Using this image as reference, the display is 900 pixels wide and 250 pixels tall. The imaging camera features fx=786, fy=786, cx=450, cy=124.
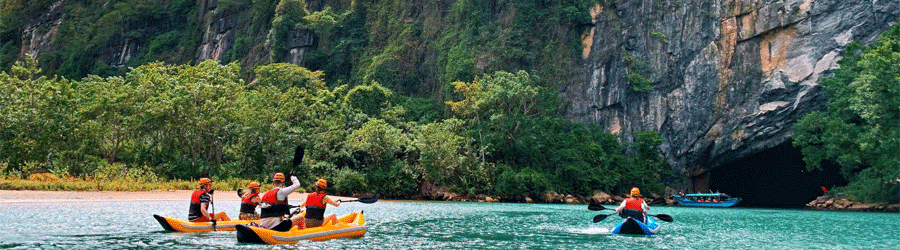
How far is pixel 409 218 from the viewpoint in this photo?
2569 centimetres

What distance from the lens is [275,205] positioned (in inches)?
641

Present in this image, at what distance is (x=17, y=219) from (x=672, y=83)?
134 ft

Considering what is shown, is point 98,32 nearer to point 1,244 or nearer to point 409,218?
point 409,218


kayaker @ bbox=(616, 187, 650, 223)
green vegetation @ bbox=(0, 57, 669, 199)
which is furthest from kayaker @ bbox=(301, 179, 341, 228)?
green vegetation @ bbox=(0, 57, 669, 199)

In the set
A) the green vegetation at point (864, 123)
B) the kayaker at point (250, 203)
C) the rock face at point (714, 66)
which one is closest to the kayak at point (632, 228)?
the kayaker at point (250, 203)

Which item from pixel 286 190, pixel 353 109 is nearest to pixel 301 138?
pixel 353 109

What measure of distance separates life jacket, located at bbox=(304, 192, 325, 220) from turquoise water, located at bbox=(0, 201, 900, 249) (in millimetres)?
672

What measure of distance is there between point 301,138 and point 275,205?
28.6 m

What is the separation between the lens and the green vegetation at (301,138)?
121 feet

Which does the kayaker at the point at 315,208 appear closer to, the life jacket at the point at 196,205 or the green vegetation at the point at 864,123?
the life jacket at the point at 196,205

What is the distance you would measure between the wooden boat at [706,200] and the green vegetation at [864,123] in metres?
4.58

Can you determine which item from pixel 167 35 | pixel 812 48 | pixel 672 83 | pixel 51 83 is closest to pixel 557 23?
pixel 672 83

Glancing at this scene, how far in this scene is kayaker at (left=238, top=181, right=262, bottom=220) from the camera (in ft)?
58.4

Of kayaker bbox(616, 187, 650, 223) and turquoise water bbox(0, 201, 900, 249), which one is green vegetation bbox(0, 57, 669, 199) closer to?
turquoise water bbox(0, 201, 900, 249)
